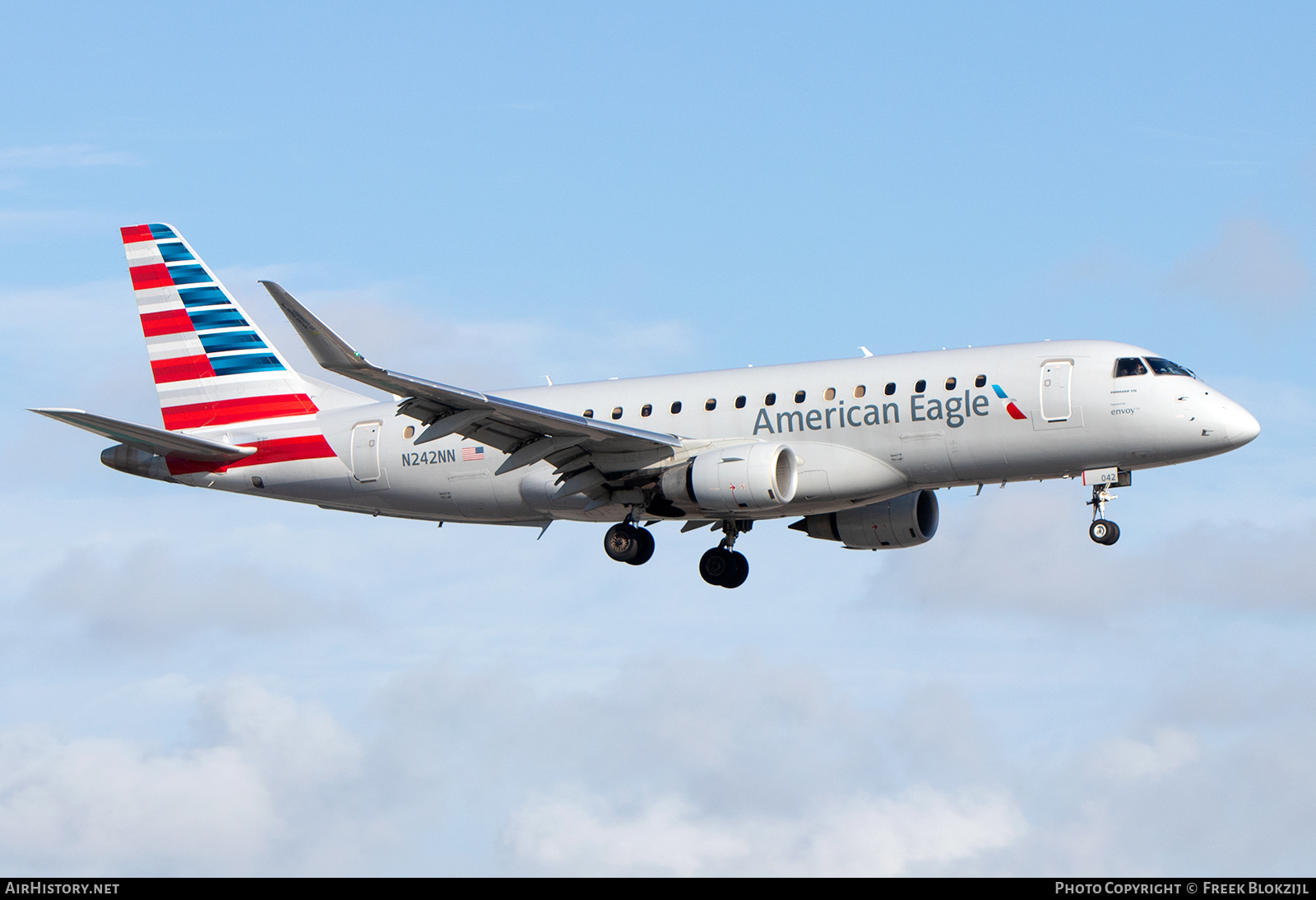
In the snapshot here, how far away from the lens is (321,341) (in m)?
31.4

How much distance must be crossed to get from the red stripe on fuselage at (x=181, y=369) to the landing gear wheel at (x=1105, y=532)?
23493mm

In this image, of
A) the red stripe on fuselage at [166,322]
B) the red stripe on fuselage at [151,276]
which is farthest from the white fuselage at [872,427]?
the red stripe on fuselage at [151,276]

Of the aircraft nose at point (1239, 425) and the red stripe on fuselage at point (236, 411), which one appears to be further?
the red stripe on fuselage at point (236, 411)

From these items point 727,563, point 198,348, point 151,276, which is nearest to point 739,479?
point 727,563

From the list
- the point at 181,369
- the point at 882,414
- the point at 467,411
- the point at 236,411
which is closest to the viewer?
the point at 467,411

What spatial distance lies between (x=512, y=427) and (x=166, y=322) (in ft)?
46.1

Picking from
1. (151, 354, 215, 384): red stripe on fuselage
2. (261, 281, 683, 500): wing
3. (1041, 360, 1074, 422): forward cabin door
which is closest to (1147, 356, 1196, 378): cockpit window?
(1041, 360, 1074, 422): forward cabin door

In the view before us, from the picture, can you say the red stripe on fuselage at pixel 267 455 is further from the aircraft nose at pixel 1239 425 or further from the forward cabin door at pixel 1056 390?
the aircraft nose at pixel 1239 425

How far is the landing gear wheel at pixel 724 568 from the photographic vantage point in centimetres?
4206

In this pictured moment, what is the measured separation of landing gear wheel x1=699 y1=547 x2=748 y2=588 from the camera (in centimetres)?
4206

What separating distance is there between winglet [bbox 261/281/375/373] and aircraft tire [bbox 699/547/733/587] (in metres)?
13.1

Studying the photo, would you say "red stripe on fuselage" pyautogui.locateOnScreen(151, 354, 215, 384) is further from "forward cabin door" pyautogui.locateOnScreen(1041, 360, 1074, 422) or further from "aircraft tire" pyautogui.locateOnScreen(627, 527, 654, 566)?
"forward cabin door" pyautogui.locateOnScreen(1041, 360, 1074, 422)

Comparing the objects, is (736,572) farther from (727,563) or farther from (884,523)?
(884,523)
